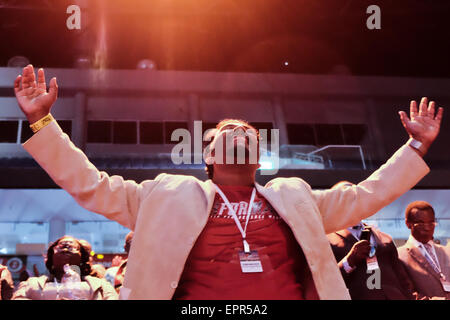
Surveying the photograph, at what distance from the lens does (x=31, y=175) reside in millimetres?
9609

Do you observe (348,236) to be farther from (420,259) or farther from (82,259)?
(82,259)

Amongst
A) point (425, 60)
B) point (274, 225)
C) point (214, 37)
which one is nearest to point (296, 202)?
point (274, 225)

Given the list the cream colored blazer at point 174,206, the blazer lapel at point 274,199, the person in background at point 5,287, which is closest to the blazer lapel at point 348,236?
the cream colored blazer at point 174,206

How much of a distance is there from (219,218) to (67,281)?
2065 mm

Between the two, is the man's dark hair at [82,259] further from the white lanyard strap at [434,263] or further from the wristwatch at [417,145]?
the wristwatch at [417,145]

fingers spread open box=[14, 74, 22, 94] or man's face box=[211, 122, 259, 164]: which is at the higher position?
fingers spread open box=[14, 74, 22, 94]

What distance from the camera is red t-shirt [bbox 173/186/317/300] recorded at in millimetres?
1340

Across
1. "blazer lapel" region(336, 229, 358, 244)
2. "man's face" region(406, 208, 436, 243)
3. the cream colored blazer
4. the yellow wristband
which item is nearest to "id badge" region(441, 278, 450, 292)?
"man's face" region(406, 208, 436, 243)

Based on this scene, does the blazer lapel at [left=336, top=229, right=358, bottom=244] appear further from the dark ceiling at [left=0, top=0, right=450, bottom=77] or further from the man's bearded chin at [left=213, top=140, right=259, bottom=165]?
the dark ceiling at [left=0, top=0, right=450, bottom=77]

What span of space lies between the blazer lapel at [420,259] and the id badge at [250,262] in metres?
2.16

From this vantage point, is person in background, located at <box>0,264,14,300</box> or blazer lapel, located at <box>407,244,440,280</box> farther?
blazer lapel, located at <box>407,244,440,280</box>

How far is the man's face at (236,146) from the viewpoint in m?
1.67

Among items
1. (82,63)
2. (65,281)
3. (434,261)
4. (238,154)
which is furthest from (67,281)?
(82,63)

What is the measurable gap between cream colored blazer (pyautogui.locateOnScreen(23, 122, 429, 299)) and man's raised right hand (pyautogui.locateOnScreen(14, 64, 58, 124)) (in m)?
0.06
